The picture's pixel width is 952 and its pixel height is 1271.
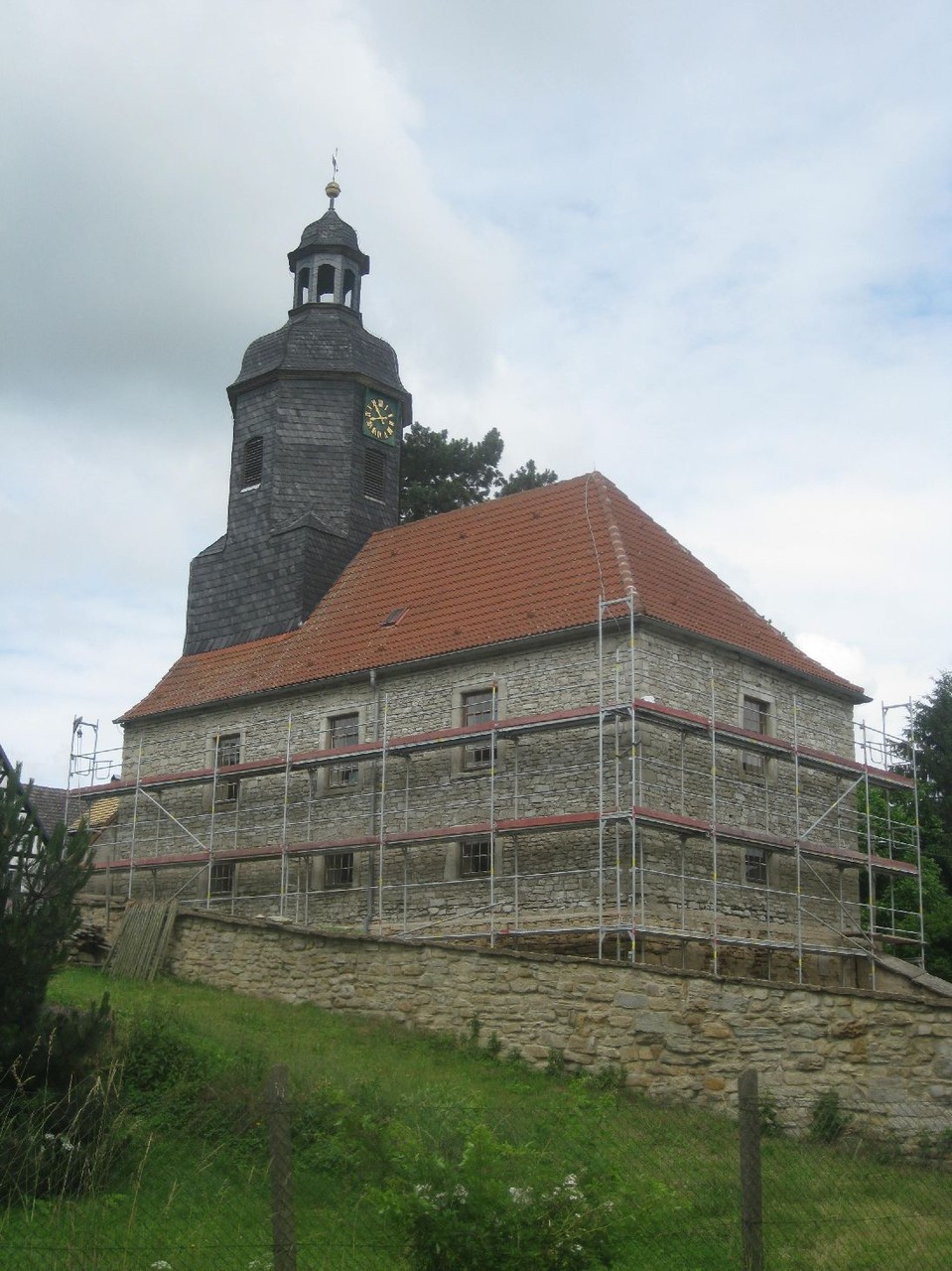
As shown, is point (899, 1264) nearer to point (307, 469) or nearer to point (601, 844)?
point (601, 844)

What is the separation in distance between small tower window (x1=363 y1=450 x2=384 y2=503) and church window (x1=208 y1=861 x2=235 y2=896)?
8.03 m

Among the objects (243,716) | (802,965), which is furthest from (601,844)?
(243,716)

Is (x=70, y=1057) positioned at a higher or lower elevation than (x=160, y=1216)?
higher

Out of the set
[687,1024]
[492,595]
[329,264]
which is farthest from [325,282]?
[687,1024]

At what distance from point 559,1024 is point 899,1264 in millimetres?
7949

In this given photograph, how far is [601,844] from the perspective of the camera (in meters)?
20.6

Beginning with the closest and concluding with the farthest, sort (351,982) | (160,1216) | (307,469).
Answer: (160,1216) < (351,982) < (307,469)

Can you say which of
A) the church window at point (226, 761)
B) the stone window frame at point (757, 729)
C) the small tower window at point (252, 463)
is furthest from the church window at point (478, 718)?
the small tower window at point (252, 463)

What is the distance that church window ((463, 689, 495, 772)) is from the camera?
2325 centimetres

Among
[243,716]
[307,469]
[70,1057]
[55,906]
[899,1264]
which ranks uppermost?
[307,469]

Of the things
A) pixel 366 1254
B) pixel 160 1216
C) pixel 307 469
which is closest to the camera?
pixel 366 1254

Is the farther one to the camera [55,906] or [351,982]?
[351,982]

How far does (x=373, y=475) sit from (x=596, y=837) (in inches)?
454

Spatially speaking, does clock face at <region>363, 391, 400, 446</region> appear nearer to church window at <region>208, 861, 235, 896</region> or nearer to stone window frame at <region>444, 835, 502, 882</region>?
church window at <region>208, 861, 235, 896</region>
